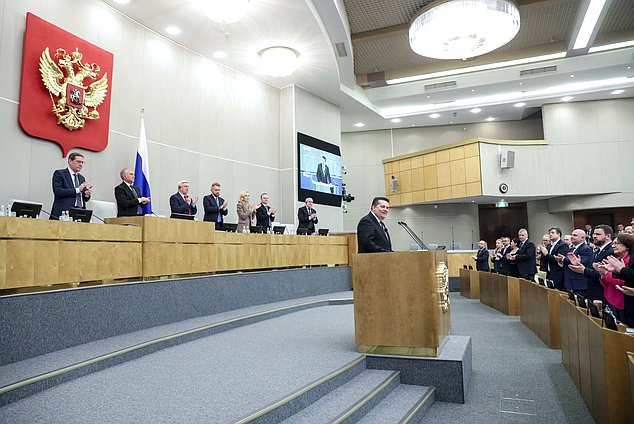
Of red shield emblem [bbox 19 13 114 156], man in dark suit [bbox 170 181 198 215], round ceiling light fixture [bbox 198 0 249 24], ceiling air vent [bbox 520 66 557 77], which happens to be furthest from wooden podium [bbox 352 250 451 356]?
ceiling air vent [bbox 520 66 557 77]

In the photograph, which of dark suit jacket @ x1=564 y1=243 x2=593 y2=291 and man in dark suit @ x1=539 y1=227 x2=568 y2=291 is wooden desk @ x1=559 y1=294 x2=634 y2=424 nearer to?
dark suit jacket @ x1=564 y1=243 x2=593 y2=291

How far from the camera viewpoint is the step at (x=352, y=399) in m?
2.57

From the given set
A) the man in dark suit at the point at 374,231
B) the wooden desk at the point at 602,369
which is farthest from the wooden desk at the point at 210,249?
the wooden desk at the point at 602,369

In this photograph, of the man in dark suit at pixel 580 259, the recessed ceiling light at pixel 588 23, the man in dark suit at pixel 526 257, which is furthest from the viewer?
the recessed ceiling light at pixel 588 23

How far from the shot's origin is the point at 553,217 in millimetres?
13641

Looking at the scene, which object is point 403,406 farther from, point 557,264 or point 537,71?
point 537,71

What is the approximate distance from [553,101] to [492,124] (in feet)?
7.70

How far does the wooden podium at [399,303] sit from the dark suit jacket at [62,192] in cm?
317

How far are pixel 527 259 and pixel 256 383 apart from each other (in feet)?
19.2

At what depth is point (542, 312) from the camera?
5.23 m

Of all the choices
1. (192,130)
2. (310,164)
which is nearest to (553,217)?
(310,164)

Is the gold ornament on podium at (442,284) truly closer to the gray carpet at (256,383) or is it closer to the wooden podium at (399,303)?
the wooden podium at (399,303)

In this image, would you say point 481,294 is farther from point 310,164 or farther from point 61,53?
point 61,53

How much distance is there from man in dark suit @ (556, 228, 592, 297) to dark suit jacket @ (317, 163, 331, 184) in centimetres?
629
